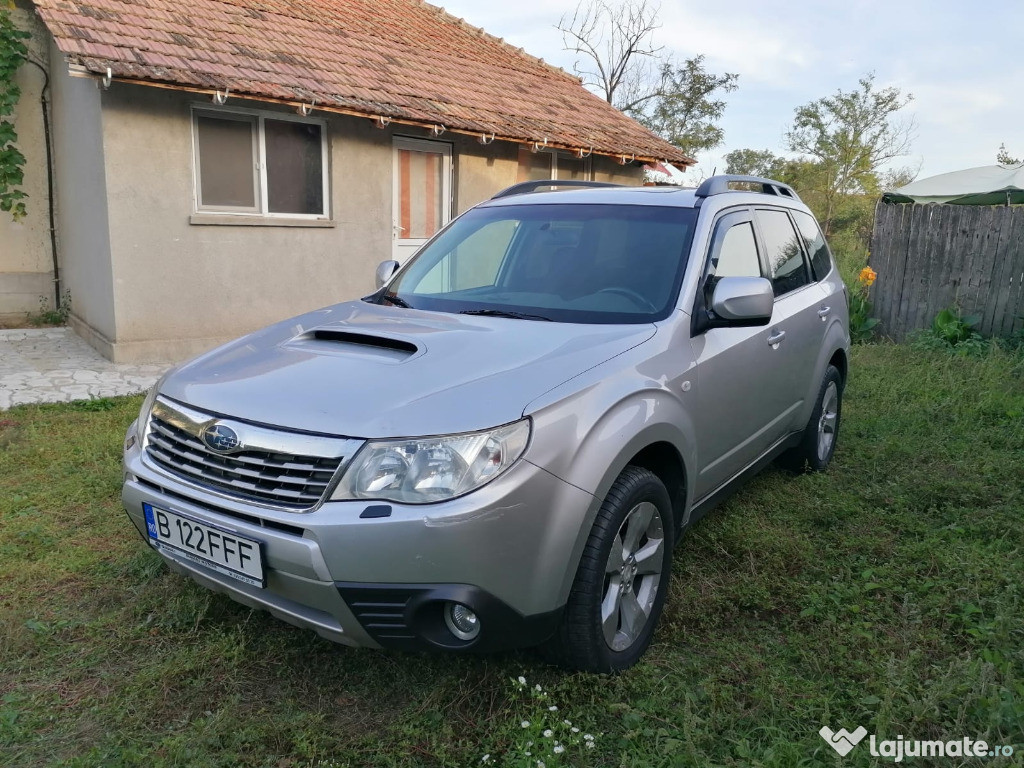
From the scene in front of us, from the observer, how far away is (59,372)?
7.14 meters

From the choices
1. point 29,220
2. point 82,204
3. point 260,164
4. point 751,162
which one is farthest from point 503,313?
point 751,162

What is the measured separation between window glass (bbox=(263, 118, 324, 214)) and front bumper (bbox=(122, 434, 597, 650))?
22.7 ft

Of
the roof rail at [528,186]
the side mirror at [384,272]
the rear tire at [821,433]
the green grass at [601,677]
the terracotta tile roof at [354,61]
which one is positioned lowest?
the green grass at [601,677]

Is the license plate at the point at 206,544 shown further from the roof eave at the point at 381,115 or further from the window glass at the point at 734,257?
the roof eave at the point at 381,115

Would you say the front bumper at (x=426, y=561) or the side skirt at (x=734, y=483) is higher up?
the front bumper at (x=426, y=561)

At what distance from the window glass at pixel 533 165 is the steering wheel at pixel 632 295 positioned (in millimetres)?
8201

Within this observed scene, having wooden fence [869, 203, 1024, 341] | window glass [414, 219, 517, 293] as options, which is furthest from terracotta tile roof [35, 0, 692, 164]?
window glass [414, 219, 517, 293]

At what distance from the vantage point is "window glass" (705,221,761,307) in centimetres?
321

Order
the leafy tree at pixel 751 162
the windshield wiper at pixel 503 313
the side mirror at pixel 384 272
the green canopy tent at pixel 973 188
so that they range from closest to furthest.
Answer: the windshield wiper at pixel 503 313 < the side mirror at pixel 384 272 < the green canopy tent at pixel 973 188 < the leafy tree at pixel 751 162

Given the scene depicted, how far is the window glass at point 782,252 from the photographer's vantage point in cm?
398

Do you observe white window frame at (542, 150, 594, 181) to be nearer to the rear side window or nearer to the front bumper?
the rear side window

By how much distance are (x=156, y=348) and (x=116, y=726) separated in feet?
19.8

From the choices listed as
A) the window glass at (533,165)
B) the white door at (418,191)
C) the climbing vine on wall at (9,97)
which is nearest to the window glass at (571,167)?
the window glass at (533,165)

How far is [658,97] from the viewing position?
29.9 m
